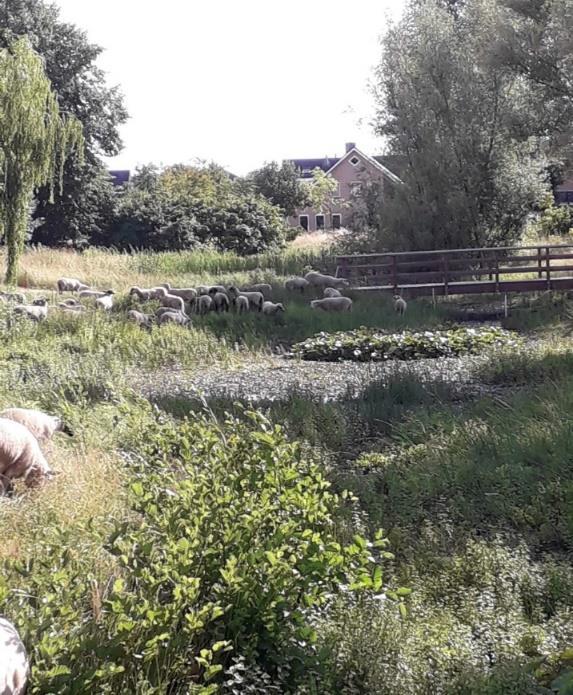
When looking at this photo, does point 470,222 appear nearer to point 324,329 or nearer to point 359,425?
point 324,329

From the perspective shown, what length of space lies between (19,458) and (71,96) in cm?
4131

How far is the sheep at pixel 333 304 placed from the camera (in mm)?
19188

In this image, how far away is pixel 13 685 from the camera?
10.3 feet

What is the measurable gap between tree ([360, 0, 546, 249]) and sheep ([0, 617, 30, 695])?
25030mm

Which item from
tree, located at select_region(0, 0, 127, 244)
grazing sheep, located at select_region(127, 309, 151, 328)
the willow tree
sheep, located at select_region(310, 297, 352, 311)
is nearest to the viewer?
grazing sheep, located at select_region(127, 309, 151, 328)

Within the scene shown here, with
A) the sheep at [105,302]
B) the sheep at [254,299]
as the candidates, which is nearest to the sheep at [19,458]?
the sheep at [105,302]

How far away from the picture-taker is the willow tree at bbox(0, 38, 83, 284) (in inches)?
893

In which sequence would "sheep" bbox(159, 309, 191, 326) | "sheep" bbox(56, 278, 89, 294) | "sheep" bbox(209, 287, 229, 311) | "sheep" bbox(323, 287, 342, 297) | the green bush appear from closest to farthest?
the green bush
"sheep" bbox(159, 309, 191, 326)
"sheep" bbox(209, 287, 229, 311)
"sheep" bbox(323, 287, 342, 297)
"sheep" bbox(56, 278, 89, 294)

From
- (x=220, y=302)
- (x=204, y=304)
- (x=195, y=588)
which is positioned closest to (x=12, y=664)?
(x=195, y=588)

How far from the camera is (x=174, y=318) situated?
1666 centimetres

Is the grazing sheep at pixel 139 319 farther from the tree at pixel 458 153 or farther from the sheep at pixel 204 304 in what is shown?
the tree at pixel 458 153

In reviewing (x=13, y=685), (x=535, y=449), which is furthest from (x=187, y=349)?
(x=13, y=685)

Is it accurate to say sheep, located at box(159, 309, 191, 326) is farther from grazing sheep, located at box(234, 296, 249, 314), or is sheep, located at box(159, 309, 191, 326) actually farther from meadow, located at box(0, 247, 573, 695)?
meadow, located at box(0, 247, 573, 695)

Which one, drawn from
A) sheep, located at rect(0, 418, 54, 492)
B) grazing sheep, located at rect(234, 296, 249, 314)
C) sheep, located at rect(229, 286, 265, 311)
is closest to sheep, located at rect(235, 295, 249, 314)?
grazing sheep, located at rect(234, 296, 249, 314)
